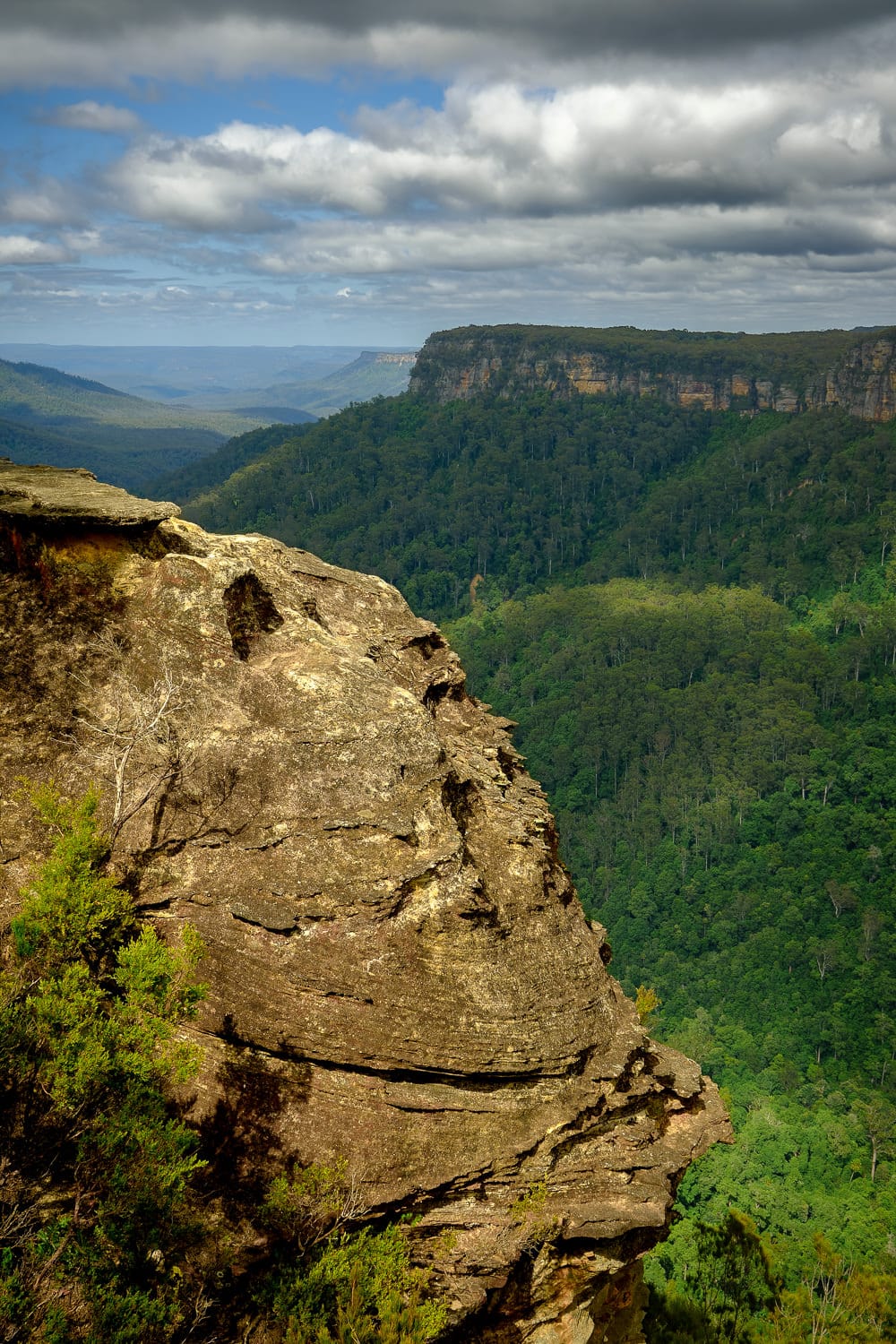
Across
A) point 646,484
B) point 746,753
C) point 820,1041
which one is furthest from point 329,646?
point 646,484

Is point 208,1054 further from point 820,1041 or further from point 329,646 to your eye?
Answer: point 820,1041

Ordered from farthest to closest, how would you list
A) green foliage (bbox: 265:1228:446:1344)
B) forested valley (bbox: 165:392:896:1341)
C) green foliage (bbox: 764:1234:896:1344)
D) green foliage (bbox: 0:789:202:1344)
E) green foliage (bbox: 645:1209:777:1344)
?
forested valley (bbox: 165:392:896:1341) < green foliage (bbox: 764:1234:896:1344) < green foliage (bbox: 645:1209:777:1344) < green foliage (bbox: 265:1228:446:1344) < green foliage (bbox: 0:789:202:1344)

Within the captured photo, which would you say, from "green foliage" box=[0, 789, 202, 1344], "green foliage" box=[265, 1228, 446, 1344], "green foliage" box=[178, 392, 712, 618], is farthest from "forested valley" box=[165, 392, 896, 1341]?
"green foliage" box=[0, 789, 202, 1344]

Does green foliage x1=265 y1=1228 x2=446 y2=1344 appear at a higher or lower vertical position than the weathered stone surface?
lower

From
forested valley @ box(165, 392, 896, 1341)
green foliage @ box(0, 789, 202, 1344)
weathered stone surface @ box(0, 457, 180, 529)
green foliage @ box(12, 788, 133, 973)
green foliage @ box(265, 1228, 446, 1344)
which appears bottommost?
forested valley @ box(165, 392, 896, 1341)

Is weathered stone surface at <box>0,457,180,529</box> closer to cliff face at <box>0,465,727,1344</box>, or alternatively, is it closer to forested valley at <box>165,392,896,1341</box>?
cliff face at <box>0,465,727,1344</box>

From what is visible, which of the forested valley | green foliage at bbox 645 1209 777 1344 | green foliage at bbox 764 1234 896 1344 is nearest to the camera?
green foliage at bbox 645 1209 777 1344
